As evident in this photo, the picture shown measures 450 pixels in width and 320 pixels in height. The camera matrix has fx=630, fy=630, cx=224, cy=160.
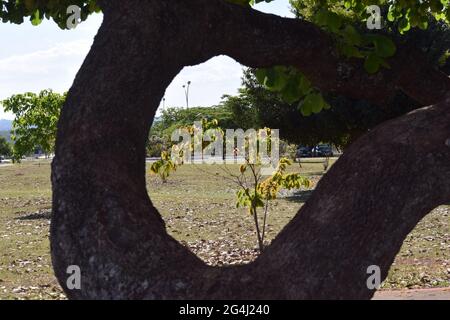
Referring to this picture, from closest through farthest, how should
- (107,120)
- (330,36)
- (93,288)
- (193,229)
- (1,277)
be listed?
(93,288), (107,120), (330,36), (1,277), (193,229)

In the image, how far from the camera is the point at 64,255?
2.75 metres

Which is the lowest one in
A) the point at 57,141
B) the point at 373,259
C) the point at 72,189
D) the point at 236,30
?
the point at 373,259

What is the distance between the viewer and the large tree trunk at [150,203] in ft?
8.73

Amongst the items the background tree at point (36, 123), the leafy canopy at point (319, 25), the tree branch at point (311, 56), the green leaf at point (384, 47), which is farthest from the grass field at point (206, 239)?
the green leaf at point (384, 47)

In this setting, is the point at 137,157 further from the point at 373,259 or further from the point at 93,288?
the point at 373,259

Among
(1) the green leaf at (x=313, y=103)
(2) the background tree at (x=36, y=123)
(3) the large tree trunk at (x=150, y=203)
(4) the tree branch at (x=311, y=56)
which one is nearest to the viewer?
(3) the large tree trunk at (x=150, y=203)

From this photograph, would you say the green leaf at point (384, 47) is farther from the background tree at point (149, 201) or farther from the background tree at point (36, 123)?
the background tree at point (36, 123)

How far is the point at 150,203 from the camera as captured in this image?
9.90ft

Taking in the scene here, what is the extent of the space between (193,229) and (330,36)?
13.7 metres

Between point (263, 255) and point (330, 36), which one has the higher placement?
point (330, 36)

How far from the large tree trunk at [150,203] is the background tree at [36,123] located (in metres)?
23.2

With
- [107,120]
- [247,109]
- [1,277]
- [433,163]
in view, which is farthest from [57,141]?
[247,109]

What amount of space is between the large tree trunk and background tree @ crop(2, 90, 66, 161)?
2321 cm

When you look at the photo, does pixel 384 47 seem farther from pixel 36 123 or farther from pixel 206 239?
pixel 36 123
